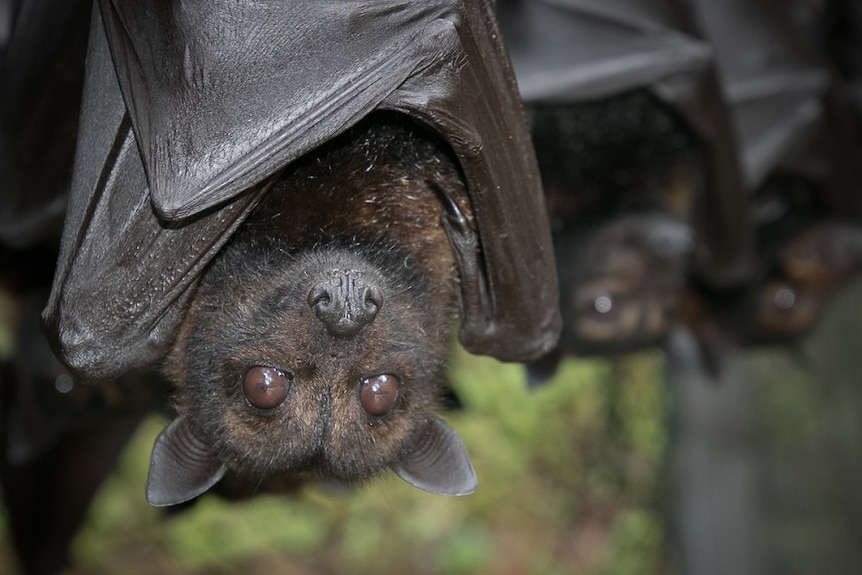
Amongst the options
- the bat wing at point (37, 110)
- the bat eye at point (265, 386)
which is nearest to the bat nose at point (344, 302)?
the bat eye at point (265, 386)

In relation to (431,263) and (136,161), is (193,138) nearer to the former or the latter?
(136,161)

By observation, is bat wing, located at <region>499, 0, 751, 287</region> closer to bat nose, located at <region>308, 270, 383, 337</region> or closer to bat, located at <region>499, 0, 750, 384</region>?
bat, located at <region>499, 0, 750, 384</region>

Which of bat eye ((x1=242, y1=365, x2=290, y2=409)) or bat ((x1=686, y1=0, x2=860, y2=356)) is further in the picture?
bat ((x1=686, y1=0, x2=860, y2=356))

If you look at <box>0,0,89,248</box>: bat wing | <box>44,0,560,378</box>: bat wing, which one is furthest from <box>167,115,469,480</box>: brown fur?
<box>0,0,89,248</box>: bat wing

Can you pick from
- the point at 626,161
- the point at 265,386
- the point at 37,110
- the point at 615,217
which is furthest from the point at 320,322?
the point at 626,161

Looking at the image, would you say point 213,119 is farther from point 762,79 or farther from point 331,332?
point 762,79
